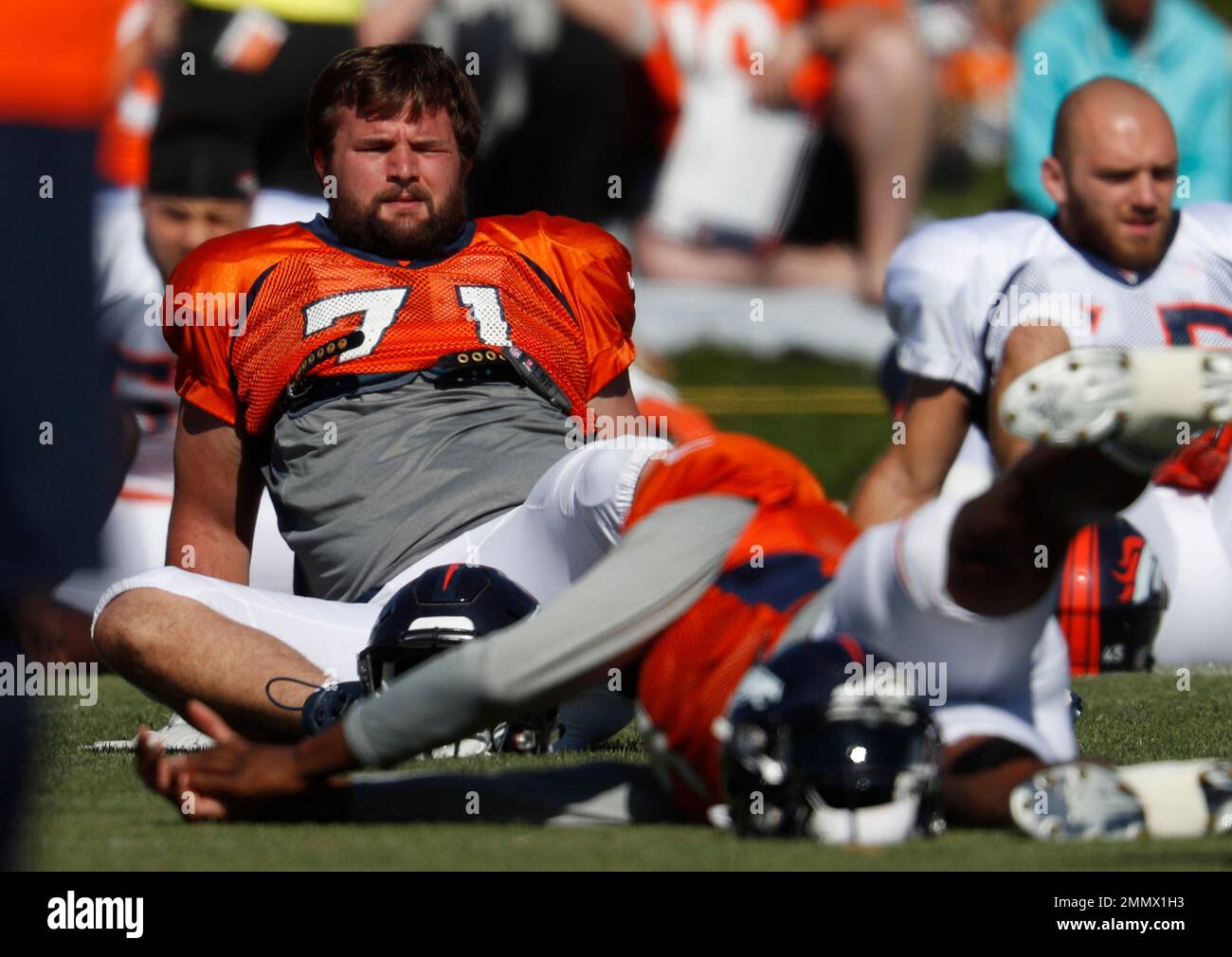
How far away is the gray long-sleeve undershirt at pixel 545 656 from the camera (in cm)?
312

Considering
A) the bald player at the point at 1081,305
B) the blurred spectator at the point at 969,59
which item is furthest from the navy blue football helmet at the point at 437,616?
the blurred spectator at the point at 969,59

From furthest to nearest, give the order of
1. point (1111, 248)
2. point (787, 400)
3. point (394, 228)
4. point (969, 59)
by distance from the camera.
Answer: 1. point (969, 59)
2. point (787, 400)
3. point (1111, 248)
4. point (394, 228)

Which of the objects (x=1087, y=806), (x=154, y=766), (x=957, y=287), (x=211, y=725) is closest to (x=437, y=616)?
(x=211, y=725)

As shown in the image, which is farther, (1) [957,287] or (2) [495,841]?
(1) [957,287]

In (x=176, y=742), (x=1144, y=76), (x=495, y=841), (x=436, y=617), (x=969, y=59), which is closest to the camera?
(x=495, y=841)

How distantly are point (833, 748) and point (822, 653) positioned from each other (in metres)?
0.13

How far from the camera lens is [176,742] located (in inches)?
174

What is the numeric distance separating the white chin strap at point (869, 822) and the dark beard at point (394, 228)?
75.2 inches

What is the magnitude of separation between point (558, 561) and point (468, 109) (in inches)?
40.7

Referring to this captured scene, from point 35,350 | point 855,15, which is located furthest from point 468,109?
point 855,15

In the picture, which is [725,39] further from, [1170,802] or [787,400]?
[1170,802]

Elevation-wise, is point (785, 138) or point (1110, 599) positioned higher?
point (785, 138)

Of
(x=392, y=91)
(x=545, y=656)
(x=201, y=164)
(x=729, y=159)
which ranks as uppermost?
(x=729, y=159)

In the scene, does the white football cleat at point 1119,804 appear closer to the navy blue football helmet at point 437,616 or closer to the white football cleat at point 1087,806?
the white football cleat at point 1087,806
